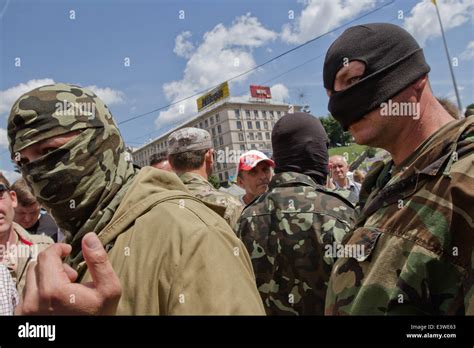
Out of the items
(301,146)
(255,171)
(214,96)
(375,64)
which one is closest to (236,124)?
(214,96)

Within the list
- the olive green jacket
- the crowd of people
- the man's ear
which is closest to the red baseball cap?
the crowd of people

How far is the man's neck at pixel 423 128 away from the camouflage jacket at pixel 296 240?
2.55 ft

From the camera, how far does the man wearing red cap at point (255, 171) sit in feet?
13.1

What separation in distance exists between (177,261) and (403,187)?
2.91 feet

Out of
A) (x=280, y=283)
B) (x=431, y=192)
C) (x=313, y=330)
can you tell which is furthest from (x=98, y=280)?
(x=280, y=283)

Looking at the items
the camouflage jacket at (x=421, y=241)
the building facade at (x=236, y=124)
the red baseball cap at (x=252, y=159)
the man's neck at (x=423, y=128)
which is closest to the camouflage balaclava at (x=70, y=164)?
the camouflage jacket at (x=421, y=241)

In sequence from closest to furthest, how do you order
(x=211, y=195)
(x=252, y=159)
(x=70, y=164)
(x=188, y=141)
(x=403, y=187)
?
(x=403, y=187)
(x=70, y=164)
(x=211, y=195)
(x=188, y=141)
(x=252, y=159)

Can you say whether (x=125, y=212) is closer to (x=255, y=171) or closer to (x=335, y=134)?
(x=255, y=171)

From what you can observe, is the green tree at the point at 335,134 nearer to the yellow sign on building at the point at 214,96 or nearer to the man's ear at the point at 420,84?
the yellow sign on building at the point at 214,96

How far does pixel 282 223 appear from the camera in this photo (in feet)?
7.97

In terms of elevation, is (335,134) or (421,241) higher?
(335,134)

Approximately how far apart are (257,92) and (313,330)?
256ft

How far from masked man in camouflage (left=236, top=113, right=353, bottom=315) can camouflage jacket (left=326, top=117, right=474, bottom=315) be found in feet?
2.23

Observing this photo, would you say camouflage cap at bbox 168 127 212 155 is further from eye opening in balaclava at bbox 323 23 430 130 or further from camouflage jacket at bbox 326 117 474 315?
camouflage jacket at bbox 326 117 474 315
